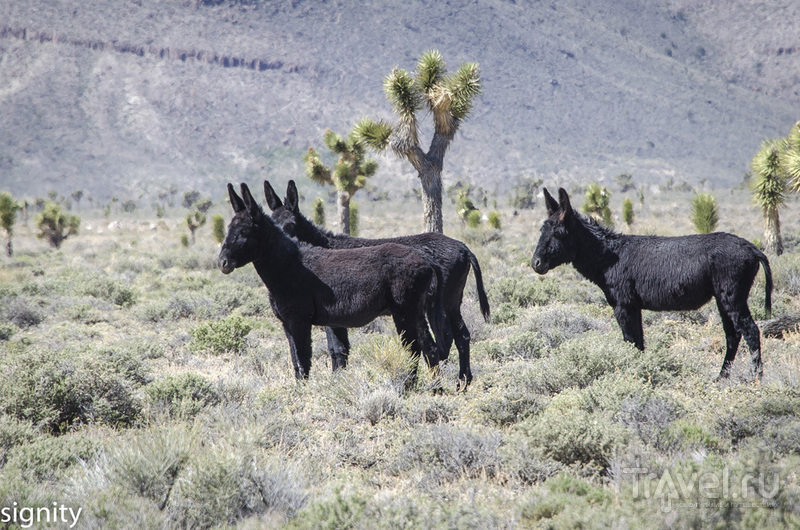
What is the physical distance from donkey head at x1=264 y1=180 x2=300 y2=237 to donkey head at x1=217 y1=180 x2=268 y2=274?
1323 mm

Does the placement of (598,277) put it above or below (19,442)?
above

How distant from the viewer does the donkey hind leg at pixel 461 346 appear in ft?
24.5

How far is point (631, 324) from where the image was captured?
7566 mm

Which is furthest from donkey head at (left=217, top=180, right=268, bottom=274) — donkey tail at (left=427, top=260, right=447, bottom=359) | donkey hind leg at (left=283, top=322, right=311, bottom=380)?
donkey tail at (left=427, top=260, right=447, bottom=359)

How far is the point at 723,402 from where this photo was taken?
549cm

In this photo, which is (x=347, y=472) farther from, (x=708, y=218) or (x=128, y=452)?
(x=708, y=218)

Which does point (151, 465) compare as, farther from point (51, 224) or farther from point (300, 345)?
point (51, 224)

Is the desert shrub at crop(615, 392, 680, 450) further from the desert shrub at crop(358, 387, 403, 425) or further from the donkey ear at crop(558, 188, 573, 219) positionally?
the donkey ear at crop(558, 188, 573, 219)

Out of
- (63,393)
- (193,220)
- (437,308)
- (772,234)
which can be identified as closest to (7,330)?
(63,393)

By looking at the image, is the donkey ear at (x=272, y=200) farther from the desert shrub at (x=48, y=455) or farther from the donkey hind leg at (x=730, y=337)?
the donkey hind leg at (x=730, y=337)

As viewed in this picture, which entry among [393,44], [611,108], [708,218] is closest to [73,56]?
[393,44]

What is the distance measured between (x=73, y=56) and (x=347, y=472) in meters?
157

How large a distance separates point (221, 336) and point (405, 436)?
5.76 meters

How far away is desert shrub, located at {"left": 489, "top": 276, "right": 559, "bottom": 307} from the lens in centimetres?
1415
